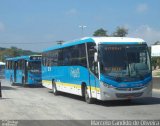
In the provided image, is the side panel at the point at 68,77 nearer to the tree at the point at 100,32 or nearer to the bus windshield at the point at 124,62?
the bus windshield at the point at 124,62

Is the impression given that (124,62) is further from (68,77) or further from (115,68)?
(68,77)

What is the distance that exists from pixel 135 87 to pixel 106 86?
128 cm

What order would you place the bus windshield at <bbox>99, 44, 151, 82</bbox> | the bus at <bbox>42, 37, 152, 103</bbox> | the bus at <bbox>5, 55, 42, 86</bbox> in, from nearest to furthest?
the bus at <bbox>42, 37, 152, 103</bbox> < the bus windshield at <bbox>99, 44, 151, 82</bbox> < the bus at <bbox>5, 55, 42, 86</bbox>

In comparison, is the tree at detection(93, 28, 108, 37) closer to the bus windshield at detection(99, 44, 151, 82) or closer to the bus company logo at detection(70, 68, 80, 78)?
the bus company logo at detection(70, 68, 80, 78)

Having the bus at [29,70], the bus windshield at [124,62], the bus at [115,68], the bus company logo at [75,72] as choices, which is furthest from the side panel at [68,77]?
the bus at [29,70]

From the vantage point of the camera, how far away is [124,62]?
63.4 ft

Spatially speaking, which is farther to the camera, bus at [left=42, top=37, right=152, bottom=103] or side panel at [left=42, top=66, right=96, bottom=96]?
side panel at [left=42, top=66, right=96, bottom=96]

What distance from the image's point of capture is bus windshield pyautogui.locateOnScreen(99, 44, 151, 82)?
1923 cm

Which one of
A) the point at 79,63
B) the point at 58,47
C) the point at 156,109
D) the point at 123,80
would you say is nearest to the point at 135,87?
the point at 123,80

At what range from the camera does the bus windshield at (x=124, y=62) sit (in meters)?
19.2

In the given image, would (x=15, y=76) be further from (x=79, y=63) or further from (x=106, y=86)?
(x=106, y=86)

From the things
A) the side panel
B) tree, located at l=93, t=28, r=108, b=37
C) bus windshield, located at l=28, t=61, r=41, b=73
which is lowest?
the side panel

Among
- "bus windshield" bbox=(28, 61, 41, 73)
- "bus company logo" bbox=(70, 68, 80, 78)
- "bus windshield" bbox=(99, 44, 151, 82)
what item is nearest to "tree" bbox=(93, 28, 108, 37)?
"bus windshield" bbox=(28, 61, 41, 73)

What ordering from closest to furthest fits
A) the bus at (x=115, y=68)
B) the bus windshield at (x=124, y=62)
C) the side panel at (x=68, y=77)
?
the bus at (x=115, y=68), the bus windshield at (x=124, y=62), the side panel at (x=68, y=77)
